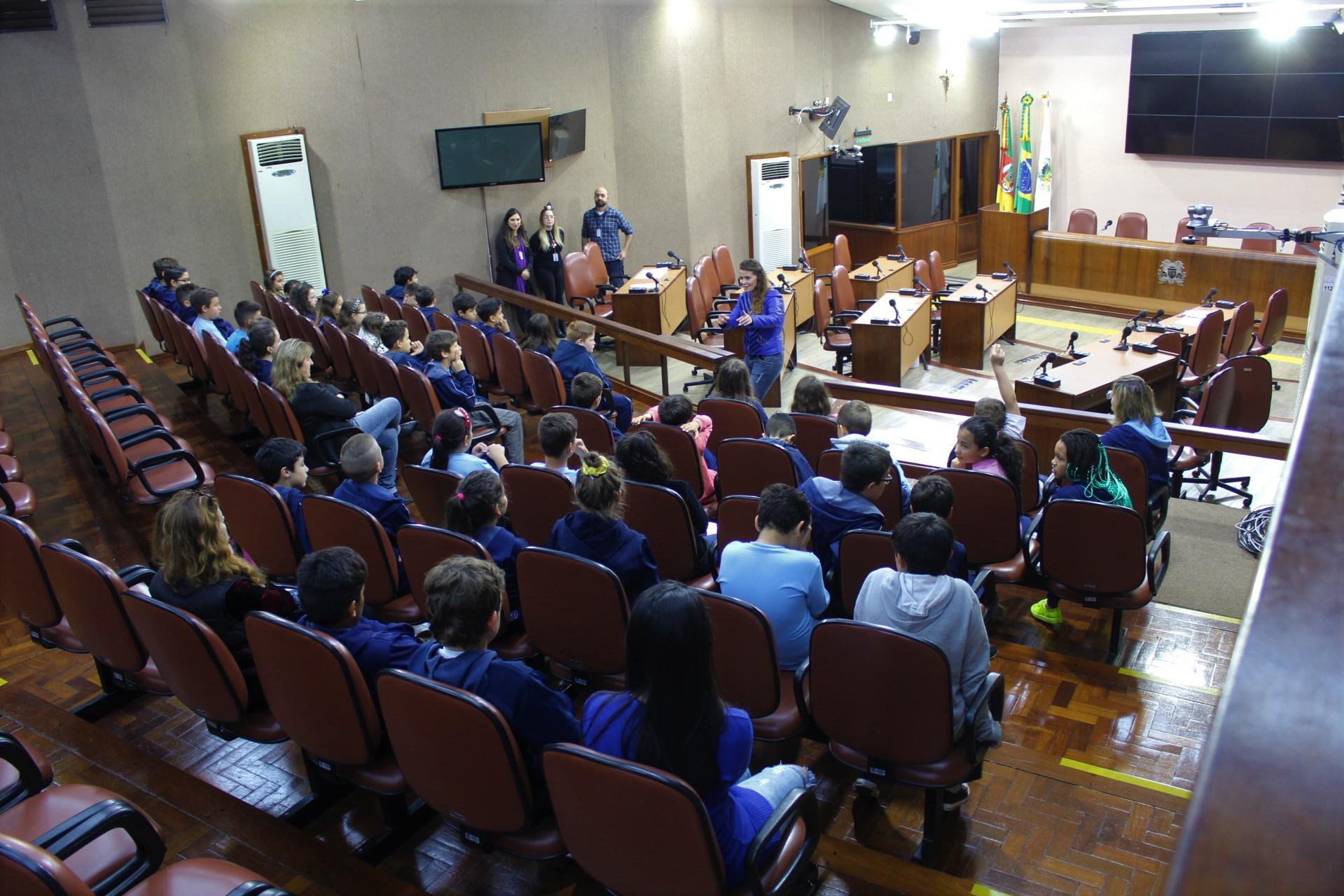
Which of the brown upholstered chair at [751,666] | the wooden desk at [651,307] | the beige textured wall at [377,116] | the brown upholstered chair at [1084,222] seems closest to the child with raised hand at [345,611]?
the brown upholstered chair at [751,666]

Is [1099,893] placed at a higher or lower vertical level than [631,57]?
lower

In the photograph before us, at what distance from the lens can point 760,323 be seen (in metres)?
7.49

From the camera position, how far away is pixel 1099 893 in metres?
2.65

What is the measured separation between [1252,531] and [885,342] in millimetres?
4249

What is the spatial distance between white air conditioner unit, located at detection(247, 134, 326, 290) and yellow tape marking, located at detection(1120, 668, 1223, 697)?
8031 millimetres

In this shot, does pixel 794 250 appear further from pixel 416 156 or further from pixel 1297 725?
pixel 1297 725

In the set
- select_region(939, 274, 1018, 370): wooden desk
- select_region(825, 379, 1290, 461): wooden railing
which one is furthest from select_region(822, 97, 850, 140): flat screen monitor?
select_region(825, 379, 1290, 461): wooden railing

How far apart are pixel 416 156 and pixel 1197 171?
9.66 metres

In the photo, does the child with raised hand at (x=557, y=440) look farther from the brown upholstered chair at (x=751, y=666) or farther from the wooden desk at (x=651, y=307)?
the wooden desk at (x=651, y=307)

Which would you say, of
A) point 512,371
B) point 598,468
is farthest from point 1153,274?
point 598,468

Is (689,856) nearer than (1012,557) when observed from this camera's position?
Yes

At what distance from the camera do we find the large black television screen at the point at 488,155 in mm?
10125

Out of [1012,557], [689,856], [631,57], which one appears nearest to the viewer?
[689,856]

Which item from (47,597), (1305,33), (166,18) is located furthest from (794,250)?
(47,597)
